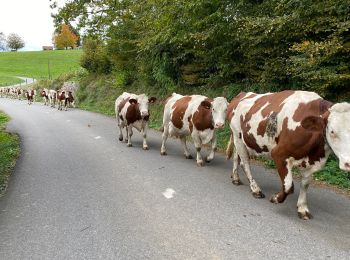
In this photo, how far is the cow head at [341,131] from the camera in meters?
5.31

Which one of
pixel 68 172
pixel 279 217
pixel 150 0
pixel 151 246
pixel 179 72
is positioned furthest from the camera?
pixel 179 72

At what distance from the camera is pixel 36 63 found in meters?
103

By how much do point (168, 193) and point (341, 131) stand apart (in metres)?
3.44

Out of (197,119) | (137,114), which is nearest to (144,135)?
(137,114)

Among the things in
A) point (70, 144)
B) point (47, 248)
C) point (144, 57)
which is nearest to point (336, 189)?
point (47, 248)

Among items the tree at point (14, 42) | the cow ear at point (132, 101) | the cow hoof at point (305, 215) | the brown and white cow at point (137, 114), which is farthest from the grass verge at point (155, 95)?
the tree at point (14, 42)

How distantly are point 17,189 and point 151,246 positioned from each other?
4.18 m

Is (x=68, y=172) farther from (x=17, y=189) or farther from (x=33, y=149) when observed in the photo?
(x=33, y=149)

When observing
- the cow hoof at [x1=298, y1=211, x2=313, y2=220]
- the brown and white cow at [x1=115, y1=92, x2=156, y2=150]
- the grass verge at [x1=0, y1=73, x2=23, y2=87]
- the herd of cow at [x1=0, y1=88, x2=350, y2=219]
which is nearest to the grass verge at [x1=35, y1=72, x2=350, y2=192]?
the herd of cow at [x1=0, y1=88, x2=350, y2=219]

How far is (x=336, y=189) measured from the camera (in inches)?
305

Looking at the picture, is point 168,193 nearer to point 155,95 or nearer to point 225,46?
point 225,46

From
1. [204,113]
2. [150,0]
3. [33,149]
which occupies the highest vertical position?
[150,0]

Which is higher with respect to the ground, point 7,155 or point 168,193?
point 168,193

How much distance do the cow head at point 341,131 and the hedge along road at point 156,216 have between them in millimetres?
1055
